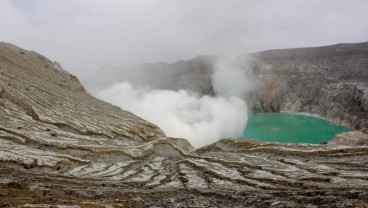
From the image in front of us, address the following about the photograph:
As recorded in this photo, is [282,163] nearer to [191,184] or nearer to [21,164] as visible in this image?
[191,184]

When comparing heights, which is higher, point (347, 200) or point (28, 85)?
point (28, 85)

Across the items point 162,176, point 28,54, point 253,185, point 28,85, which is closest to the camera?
point 253,185

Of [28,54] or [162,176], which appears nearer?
[162,176]

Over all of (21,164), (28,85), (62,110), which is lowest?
(21,164)

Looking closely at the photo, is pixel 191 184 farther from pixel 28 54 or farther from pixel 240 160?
pixel 28 54

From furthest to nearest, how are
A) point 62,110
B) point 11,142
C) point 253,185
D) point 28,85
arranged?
point 28,85
point 62,110
point 11,142
point 253,185

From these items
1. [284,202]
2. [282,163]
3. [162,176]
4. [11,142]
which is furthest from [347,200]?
[11,142]
